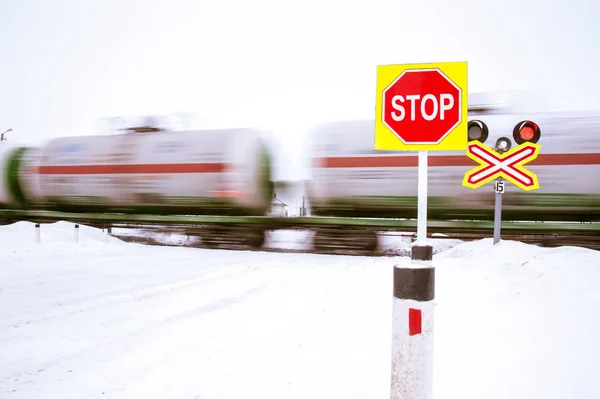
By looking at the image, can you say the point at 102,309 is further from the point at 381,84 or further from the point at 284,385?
the point at 381,84

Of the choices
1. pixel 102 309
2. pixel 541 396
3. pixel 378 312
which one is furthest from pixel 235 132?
pixel 541 396

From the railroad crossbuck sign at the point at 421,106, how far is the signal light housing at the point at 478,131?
4571 millimetres

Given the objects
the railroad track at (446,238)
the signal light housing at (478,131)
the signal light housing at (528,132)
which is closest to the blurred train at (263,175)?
the railroad track at (446,238)

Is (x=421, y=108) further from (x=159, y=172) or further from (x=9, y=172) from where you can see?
(x=9, y=172)

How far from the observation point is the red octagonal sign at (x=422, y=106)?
8.68ft

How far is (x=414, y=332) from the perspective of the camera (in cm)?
229

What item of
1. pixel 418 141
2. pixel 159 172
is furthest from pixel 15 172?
pixel 418 141

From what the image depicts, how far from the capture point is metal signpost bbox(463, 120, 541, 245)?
7059 millimetres

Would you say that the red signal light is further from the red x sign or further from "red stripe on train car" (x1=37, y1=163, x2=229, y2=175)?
"red stripe on train car" (x1=37, y1=163, x2=229, y2=175)

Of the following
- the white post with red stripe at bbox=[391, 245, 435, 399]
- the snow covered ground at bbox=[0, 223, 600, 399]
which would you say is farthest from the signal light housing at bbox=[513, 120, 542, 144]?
the white post with red stripe at bbox=[391, 245, 435, 399]

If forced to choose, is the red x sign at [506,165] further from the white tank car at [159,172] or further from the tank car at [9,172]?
the tank car at [9,172]

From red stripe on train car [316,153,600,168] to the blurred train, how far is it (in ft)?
0.07

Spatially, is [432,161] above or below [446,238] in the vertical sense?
above

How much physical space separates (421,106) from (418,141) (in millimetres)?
228
